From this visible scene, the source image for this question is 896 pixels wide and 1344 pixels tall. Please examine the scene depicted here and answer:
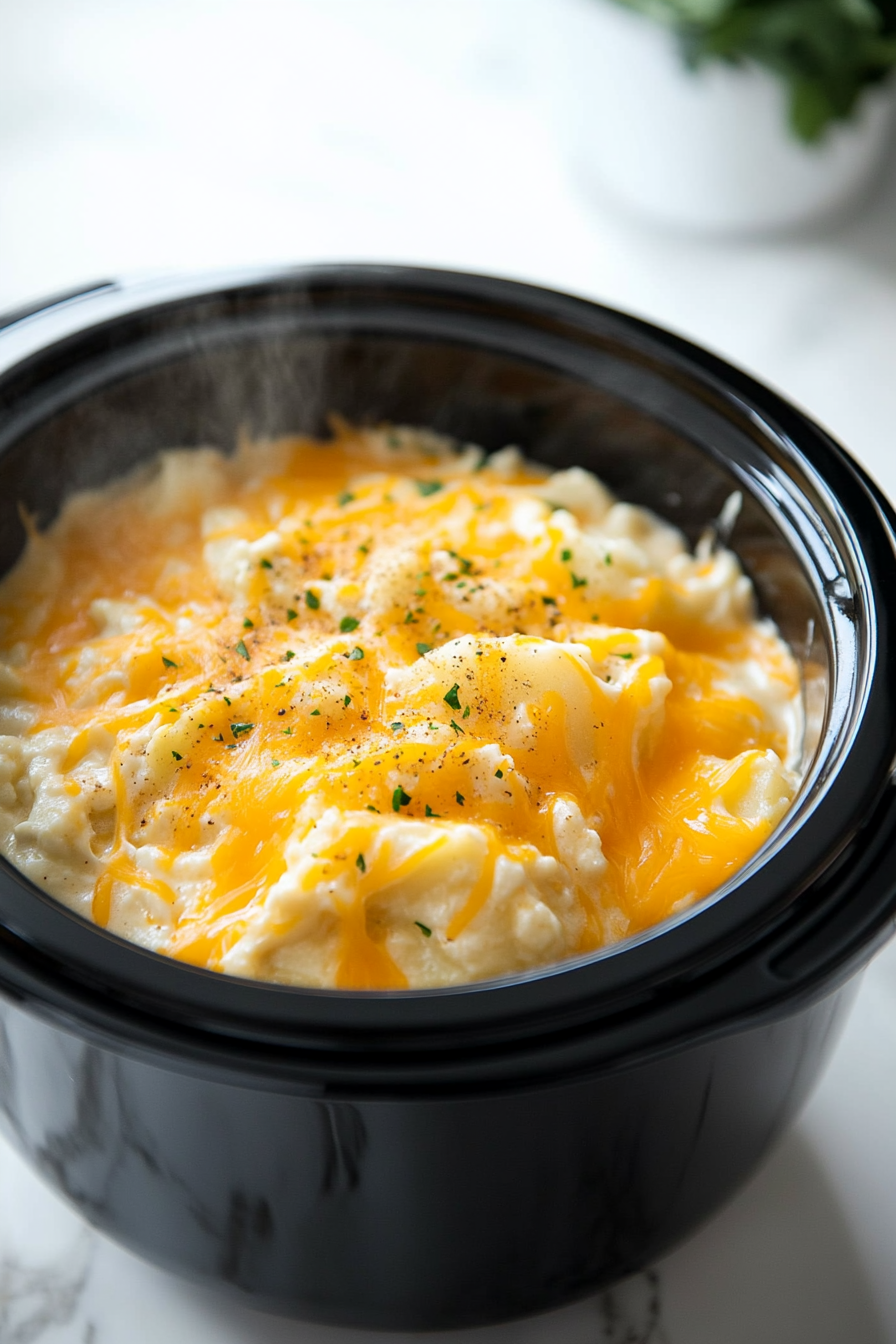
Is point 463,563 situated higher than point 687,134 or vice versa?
point 687,134

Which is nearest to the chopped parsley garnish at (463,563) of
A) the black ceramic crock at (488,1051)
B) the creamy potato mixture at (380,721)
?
the creamy potato mixture at (380,721)

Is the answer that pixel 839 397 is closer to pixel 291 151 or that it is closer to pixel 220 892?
pixel 291 151

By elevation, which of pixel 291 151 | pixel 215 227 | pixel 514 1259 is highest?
pixel 291 151

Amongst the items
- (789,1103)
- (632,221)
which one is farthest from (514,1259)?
(632,221)

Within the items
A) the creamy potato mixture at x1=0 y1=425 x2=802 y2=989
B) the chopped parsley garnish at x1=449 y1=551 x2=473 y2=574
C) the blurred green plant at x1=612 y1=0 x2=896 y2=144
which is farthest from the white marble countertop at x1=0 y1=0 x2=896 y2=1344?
the chopped parsley garnish at x1=449 y1=551 x2=473 y2=574

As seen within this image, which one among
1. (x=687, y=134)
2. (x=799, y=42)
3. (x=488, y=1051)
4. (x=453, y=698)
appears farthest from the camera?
(x=687, y=134)

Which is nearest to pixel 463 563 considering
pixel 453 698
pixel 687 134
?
pixel 453 698

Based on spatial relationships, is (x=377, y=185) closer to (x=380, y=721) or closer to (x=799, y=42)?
(x=799, y=42)

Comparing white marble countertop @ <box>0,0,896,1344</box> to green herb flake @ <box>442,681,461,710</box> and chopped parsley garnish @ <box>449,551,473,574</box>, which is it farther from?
green herb flake @ <box>442,681,461,710</box>
